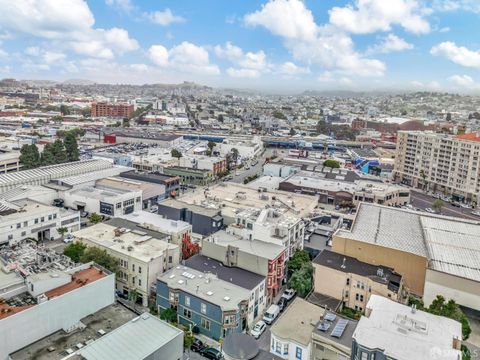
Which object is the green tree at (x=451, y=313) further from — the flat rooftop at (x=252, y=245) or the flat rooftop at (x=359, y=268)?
the flat rooftop at (x=252, y=245)

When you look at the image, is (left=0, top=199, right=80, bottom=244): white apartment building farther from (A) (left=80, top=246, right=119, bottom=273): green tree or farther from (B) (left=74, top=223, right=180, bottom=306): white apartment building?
(A) (left=80, top=246, right=119, bottom=273): green tree

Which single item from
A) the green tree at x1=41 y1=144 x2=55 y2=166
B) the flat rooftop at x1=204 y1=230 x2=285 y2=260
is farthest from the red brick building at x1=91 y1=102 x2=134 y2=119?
the flat rooftop at x1=204 y1=230 x2=285 y2=260

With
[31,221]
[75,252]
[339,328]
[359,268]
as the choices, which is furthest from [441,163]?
[31,221]

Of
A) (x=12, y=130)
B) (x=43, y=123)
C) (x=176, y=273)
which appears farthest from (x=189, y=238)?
(x=43, y=123)

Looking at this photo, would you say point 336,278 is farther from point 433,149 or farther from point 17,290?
point 433,149

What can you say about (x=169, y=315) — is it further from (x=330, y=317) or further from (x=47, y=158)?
(x=47, y=158)

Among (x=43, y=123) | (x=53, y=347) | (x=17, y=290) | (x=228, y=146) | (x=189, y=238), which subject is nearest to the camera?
(x=53, y=347)
